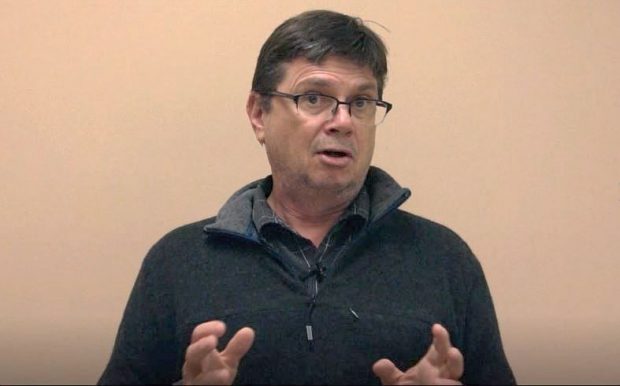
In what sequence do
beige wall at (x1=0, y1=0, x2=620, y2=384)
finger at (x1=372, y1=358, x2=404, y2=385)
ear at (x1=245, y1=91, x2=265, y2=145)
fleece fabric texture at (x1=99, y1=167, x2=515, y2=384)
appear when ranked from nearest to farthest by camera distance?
finger at (x1=372, y1=358, x2=404, y2=385) < fleece fabric texture at (x1=99, y1=167, x2=515, y2=384) < ear at (x1=245, y1=91, x2=265, y2=145) < beige wall at (x1=0, y1=0, x2=620, y2=384)

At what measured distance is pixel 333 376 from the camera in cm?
123

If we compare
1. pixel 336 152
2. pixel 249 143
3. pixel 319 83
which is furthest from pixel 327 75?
pixel 249 143

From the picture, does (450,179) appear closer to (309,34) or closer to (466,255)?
(466,255)

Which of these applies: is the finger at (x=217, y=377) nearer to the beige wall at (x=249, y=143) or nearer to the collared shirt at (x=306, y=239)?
the collared shirt at (x=306, y=239)

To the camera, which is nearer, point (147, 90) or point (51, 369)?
point (51, 369)

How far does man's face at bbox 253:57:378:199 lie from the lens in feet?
4.37

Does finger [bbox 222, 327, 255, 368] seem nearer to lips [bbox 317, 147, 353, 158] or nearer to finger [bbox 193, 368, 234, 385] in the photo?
finger [bbox 193, 368, 234, 385]

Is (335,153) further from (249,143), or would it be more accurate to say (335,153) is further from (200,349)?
(200,349)

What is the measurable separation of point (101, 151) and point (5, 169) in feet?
0.72

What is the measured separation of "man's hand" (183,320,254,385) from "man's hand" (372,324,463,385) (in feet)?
0.76

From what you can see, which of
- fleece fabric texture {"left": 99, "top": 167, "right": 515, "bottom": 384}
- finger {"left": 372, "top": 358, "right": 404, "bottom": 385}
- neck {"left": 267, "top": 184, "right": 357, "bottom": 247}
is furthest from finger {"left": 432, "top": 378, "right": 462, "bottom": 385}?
neck {"left": 267, "top": 184, "right": 357, "bottom": 247}

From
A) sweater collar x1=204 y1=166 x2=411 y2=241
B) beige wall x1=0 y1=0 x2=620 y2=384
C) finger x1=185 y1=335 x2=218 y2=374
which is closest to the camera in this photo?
finger x1=185 y1=335 x2=218 y2=374

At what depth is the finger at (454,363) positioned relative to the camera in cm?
104

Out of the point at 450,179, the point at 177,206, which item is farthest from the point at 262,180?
the point at 450,179
